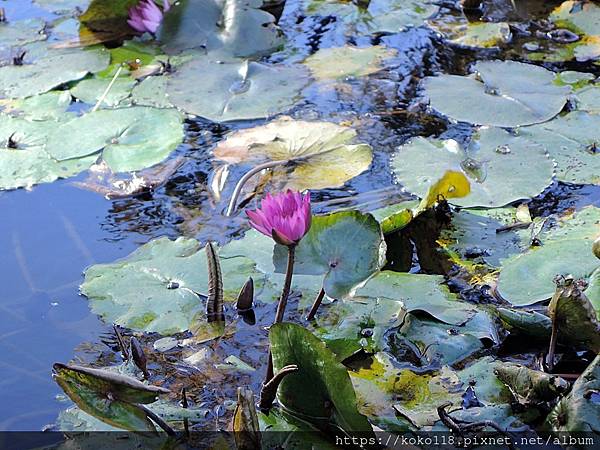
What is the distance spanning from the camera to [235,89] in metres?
2.80

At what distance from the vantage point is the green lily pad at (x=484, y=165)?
2186mm

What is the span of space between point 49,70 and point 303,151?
3.91ft

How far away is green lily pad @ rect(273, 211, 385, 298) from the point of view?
168 cm

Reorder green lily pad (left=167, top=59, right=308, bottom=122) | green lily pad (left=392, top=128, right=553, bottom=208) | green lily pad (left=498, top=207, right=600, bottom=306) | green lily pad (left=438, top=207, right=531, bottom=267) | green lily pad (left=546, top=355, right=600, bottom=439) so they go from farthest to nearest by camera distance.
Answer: green lily pad (left=167, top=59, right=308, bottom=122)
green lily pad (left=392, top=128, right=553, bottom=208)
green lily pad (left=438, top=207, right=531, bottom=267)
green lily pad (left=498, top=207, right=600, bottom=306)
green lily pad (left=546, top=355, right=600, bottom=439)

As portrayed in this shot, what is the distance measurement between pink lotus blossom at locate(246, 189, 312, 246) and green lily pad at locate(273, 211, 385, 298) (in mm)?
143

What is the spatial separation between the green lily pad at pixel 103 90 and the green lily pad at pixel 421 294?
1.38m

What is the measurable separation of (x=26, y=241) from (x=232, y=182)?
605 millimetres

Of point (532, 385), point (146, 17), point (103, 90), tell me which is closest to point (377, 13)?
point (146, 17)

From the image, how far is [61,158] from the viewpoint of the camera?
8.18ft

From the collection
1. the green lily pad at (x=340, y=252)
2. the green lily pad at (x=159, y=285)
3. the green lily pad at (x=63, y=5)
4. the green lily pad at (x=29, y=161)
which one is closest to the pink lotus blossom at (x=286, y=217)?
the green lily pad at (x=340, y=252)

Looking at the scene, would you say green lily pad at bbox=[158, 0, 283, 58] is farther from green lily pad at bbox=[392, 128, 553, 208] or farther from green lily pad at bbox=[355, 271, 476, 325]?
green lily pad at bbox=[355, 271, 476, 325]

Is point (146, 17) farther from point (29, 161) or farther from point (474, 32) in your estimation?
point (474, 32)

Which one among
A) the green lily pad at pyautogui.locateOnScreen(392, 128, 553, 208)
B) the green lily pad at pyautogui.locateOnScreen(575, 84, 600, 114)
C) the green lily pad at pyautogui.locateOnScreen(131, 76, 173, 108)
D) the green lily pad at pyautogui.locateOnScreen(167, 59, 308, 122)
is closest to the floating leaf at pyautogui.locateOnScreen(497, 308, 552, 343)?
the green lily pad at pyautogui.locateOnScreen(392, 128, 553, 208)

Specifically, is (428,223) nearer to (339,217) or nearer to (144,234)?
(339,217)
